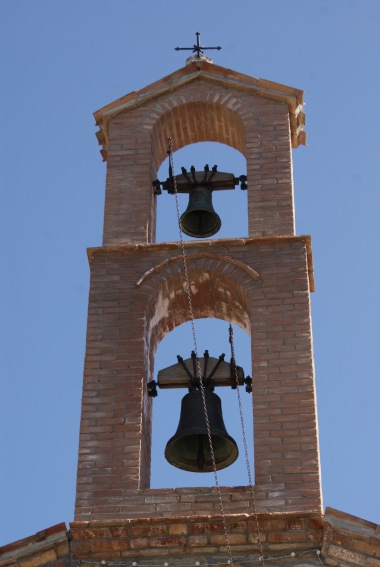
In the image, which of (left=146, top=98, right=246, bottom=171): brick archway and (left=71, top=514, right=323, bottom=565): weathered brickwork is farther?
(left=146, top=98, right=246, bottom=171): brick archway

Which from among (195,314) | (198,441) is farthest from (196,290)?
(198,441)

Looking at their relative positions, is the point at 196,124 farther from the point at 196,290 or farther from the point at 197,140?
the point at 196,290

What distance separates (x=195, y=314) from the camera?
43.0 ft

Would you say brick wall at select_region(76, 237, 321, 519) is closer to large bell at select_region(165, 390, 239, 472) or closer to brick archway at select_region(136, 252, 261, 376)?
brick archway at select_region(136, 252, 261, 376)

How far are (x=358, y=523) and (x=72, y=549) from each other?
6.51 feet

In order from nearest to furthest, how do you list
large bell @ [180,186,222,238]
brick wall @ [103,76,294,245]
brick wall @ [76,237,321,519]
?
brick wall @ [76,237,321,519] → brick wall @ [103,76,294,245] → large bell @ [180,186,222,238]

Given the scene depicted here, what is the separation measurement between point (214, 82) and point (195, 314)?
8.06 ft

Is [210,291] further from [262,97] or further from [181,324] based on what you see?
[262,97]

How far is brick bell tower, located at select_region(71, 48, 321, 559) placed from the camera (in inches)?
416

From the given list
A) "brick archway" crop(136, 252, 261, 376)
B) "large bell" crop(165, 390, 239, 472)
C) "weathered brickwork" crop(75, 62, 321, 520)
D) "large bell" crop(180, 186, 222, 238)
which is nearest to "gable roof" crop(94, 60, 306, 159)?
"weathered brickwork" crop(75, 62, 321, 520)

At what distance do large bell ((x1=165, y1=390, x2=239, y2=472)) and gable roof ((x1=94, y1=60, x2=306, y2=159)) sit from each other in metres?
3.34

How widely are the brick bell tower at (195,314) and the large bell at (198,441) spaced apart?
0.88 ft

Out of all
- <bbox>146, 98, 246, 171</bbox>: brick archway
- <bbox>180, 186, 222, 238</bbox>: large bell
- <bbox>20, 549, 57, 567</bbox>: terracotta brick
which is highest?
<bbox>146, 98, 246, 171</bbox>: brick archway

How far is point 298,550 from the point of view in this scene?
34.2 feet
